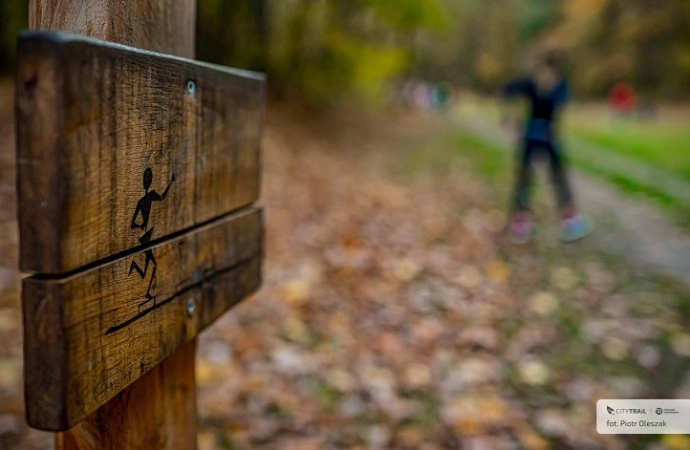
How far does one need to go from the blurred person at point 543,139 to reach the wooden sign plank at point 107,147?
477cm

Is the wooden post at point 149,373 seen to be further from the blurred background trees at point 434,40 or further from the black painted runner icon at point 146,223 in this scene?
the blurred background trees at point 434,40

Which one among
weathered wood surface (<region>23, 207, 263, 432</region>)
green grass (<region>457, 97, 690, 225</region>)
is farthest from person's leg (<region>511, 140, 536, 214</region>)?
weathered wood surface (<region>23, 207, 263, 432</region>)

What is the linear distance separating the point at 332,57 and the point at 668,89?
93.9 feet

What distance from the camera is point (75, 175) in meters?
0.91

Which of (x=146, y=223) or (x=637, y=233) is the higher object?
(x=146, y=223)

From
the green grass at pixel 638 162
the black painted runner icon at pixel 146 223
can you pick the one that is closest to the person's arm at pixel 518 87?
the green grass at pixel 638 162

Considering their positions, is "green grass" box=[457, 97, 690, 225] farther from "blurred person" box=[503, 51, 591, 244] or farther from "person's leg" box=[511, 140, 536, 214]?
"person's leg" box=[511, 140, 536, 214]

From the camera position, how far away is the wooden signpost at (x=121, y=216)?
888mm

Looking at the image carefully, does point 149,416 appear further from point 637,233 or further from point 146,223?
point 637,233

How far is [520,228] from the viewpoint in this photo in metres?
5.75

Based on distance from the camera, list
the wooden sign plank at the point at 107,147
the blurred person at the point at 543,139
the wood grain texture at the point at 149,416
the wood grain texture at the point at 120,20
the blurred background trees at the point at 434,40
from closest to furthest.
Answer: the wooden sign plank at the point at 107,147 → the wood grain texture at the point at 120,20 → the wood grain texture at the point at 149,416 → the blurred person at the point at 543,139 → the blurred background trees at the point at 434,40

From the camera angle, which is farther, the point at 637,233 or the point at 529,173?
the point at 637,233

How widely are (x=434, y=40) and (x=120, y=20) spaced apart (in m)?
39.4

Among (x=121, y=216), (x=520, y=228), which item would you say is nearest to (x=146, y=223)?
(x=121, y=216)
